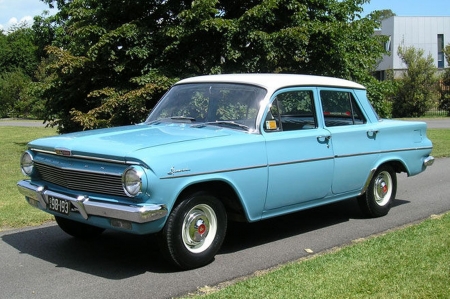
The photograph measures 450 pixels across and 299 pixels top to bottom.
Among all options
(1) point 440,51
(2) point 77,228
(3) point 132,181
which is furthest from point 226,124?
→ (1) point 440,51

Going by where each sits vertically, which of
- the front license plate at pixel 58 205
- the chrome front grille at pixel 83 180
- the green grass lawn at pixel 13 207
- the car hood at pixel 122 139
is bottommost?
the green grass lawn at pixel 13 207

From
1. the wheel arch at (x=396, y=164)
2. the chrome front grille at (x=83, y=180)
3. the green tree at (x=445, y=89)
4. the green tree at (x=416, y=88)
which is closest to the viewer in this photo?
the chrome front grille at (x=83, y=180)

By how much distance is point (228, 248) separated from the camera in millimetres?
6082

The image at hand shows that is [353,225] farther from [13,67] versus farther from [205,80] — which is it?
[13,67]

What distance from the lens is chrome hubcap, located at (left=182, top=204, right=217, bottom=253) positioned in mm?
5188

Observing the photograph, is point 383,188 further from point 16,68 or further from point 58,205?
point 16,68

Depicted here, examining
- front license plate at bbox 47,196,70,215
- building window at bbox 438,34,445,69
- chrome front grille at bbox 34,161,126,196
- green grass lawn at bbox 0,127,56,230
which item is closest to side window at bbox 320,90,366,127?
chrome front grille at bbox 34,161,126,196

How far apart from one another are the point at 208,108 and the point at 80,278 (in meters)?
2.33

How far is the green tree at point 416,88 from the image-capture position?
36219mm

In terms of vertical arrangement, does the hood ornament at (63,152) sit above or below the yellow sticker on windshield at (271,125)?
below

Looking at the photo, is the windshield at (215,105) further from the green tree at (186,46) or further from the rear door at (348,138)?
the green tree at (186,46)

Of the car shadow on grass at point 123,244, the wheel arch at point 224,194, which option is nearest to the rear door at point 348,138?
the car shadow on grass at point 123,244

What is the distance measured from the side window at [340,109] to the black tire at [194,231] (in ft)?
6.85

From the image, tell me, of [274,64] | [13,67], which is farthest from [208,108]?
[13,67]
